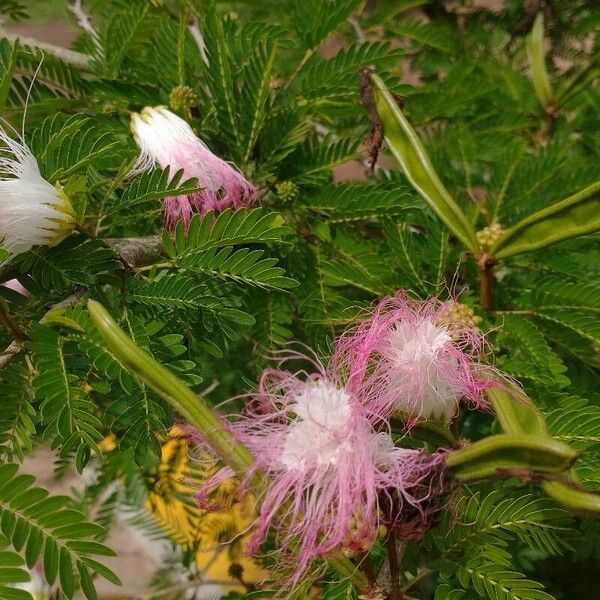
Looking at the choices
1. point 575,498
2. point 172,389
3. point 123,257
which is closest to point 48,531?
point 172,389

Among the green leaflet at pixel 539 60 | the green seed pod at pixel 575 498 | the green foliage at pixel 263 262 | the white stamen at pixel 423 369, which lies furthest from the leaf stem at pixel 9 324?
the green leaflet at pixel 539 60

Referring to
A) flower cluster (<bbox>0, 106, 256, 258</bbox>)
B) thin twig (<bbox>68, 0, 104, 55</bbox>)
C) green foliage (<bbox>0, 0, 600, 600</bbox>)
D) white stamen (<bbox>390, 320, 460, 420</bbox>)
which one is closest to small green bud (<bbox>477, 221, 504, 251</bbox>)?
green foliage (<bbox>0, 0, 600, 600</bbox>)

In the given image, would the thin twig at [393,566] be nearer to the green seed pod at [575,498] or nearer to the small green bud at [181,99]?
the green seed pod at [575,498]

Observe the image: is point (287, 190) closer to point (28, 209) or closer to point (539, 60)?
point (28, 209)

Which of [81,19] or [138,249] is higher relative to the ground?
[81,19]

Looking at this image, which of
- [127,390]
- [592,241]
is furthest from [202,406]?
[592,241]

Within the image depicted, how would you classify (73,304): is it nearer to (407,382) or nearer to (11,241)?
(11,241)

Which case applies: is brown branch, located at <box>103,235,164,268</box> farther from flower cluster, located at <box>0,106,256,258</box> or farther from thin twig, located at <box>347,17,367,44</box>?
thin twig, located at <box>347,17,367,44</box>
